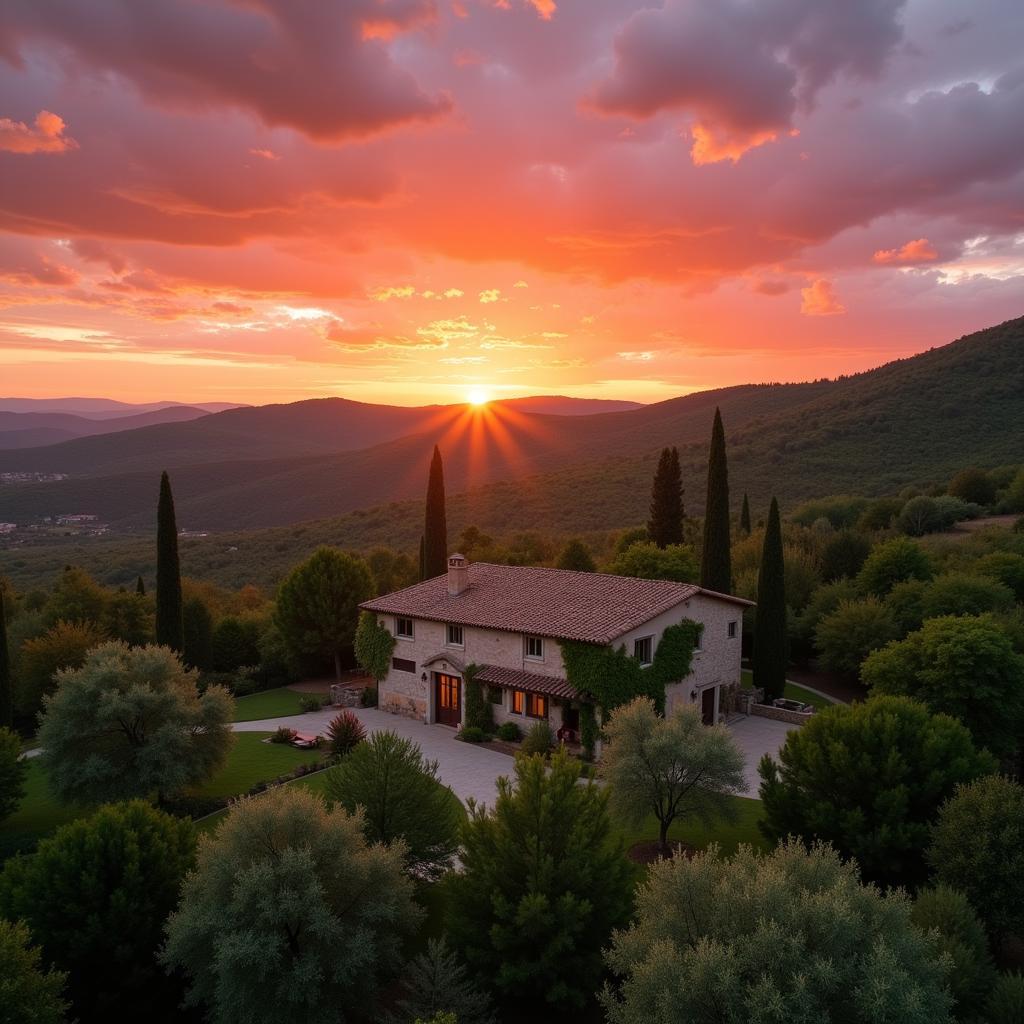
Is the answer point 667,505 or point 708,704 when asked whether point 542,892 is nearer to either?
point 708,704

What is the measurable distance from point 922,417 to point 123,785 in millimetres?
86106

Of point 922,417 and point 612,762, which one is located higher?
point 922,417

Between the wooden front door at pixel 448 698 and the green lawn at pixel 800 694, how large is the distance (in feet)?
48.4

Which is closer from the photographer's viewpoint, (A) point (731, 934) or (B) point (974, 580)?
(A) point (731, 934)

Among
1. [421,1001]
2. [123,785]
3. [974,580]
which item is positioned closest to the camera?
[421,1001]

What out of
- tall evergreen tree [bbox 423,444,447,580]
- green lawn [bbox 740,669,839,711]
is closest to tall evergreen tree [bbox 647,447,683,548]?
green lawn [bbox 740,669,839,711]

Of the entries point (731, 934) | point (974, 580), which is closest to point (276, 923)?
point (731, 934)

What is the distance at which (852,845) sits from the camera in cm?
1917

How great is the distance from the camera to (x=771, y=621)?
122 feet

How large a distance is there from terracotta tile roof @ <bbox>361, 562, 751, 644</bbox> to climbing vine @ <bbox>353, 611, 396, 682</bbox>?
0.86m

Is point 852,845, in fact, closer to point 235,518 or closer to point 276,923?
point 276,923

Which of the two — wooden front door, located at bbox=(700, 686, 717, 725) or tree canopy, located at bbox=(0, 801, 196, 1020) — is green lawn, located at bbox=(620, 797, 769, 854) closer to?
wooden front door, located at bbox=(700, 686, 717, 725)

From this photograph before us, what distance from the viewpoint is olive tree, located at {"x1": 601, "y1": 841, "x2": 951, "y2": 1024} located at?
10.2 metres

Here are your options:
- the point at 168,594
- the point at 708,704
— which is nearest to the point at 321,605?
the point at 168,594
